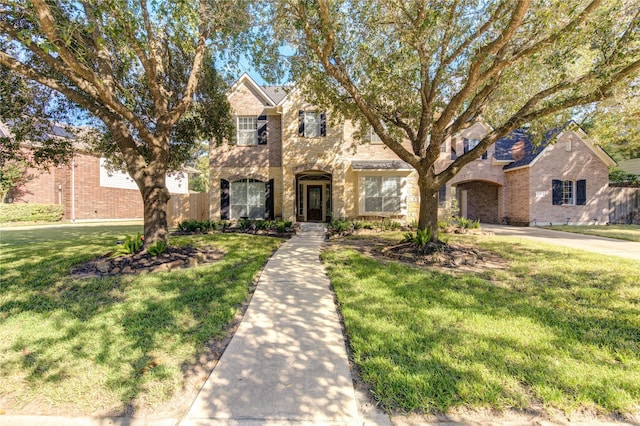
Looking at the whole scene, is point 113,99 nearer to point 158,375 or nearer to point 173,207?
point 158,375

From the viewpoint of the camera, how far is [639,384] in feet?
8.39

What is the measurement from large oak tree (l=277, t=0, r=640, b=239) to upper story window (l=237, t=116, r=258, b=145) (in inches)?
235

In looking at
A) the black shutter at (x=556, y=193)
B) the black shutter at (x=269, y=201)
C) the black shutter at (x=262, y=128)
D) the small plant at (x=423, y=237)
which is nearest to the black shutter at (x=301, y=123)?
the black shutter at (x=262, y=128)

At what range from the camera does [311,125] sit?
1395 centimetres

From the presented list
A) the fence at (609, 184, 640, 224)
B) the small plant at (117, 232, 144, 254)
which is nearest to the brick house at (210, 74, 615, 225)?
the fence at (609, 184, 640, 224)

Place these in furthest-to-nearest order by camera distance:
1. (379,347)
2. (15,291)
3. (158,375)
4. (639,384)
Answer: (15,291)
(379,347)
(158,375)
(639,384)

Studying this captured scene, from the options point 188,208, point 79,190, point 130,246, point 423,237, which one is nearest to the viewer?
point 130,246

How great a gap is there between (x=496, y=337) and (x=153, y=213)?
7.53m

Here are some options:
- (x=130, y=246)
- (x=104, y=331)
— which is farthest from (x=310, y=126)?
(x=104, y=331)

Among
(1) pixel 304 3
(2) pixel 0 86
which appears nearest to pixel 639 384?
(1) pixel 304 3

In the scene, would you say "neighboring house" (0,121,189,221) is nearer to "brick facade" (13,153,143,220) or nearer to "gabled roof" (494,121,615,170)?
"brick facade" (13,153,143,220)

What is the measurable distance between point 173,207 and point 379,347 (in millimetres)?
16406

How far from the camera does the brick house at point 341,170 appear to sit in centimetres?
1391

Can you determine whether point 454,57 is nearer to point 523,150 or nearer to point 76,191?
point 523,150
